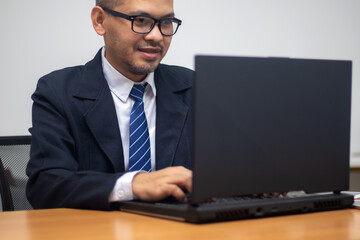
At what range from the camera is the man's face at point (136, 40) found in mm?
1610

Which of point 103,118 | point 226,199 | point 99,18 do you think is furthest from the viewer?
point 99,18

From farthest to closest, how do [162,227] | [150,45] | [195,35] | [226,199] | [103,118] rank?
[195,35] < [150,45] < [103,118] < [226,199] < [162,227]

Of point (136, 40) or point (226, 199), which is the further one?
point (136, 40)

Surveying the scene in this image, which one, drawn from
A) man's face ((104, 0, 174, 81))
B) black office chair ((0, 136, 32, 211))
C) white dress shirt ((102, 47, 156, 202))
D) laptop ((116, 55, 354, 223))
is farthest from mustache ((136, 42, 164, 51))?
laptop ((116, 55, 354, 223))

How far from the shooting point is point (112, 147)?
61.3 inches

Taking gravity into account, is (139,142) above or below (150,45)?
below

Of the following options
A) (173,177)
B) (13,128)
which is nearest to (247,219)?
(173,177)

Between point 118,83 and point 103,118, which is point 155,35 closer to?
point 118,83

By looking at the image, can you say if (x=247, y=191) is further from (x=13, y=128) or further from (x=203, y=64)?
(x=13, y=128)

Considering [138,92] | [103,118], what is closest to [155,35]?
[138,92]

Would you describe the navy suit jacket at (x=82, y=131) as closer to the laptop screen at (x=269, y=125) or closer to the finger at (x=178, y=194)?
the finger at (x=178, y=194)

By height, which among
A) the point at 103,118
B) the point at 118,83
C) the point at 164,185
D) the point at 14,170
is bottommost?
the point at 14,170

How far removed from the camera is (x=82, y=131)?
5.14 feet

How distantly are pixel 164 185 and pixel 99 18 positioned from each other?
2.94ft
